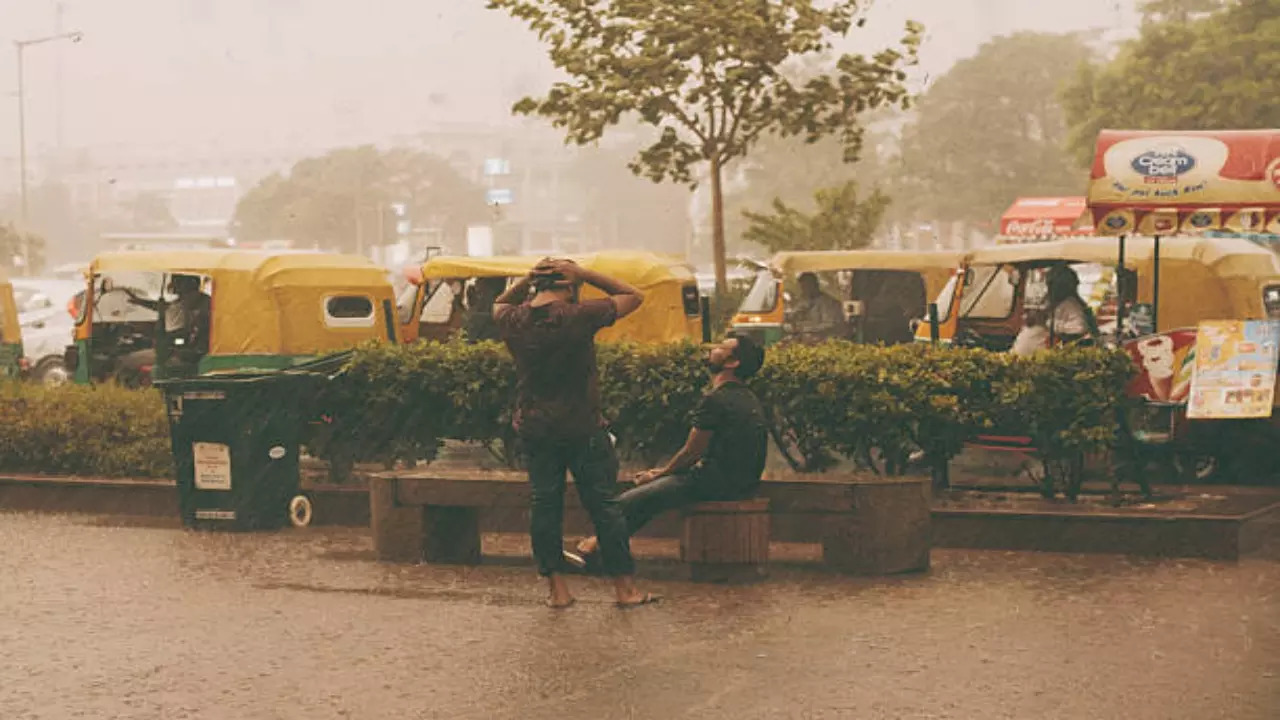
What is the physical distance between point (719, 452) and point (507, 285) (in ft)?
35.8

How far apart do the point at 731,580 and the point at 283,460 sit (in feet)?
12.5

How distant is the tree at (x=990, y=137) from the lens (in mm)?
94375

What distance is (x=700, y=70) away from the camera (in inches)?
1132

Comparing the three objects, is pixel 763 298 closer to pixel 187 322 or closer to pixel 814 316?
pixel 814 316

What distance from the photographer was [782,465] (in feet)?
59.6

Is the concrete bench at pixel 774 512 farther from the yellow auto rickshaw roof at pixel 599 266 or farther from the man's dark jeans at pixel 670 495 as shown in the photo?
the yellow auto rickshaw roof at pixel 599 266

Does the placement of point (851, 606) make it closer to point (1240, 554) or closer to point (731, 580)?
point (731, 580)

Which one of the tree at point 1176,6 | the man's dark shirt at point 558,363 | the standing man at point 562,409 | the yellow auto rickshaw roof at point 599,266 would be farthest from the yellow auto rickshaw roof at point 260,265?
the tree at point 1176,6

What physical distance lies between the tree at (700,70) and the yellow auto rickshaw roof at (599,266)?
5839 mm

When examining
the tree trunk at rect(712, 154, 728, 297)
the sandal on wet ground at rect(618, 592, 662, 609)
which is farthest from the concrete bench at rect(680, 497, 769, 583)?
the tree trunk at rect(712, 154, 728, 297)

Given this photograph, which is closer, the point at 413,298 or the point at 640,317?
the point at 640,317

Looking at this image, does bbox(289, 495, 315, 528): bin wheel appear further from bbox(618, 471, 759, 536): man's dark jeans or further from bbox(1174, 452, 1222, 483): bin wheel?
bbox(1174, 452, 1222, 483): bin wheel

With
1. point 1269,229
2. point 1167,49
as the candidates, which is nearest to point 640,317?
point 1269,229

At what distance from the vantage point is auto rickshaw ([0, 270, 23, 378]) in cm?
2325
